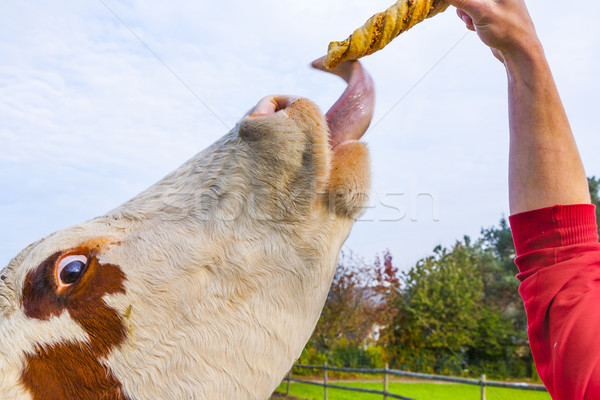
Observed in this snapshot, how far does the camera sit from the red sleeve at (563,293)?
2.75 feet

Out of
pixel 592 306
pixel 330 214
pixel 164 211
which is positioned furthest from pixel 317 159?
pixel 592 306

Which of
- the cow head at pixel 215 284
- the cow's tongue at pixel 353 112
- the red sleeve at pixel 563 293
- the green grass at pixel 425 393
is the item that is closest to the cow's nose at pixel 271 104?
the cow head at pixel 215 284

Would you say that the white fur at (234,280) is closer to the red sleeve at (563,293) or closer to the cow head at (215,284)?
the cow head at (215,284)

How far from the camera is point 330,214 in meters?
1.55

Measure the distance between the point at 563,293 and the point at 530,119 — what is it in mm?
340

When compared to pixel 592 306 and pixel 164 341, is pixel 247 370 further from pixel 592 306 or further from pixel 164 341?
pixel 592 306

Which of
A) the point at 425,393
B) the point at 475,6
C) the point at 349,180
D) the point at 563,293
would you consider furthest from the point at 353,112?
the point at 425,393

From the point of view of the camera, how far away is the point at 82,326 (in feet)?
5.03

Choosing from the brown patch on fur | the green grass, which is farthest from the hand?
the green grass

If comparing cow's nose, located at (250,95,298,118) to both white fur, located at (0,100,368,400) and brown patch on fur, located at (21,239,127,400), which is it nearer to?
white fur, located at (0,100,368,400)

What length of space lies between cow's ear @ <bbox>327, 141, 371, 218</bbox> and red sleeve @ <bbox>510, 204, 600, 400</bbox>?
0.59m

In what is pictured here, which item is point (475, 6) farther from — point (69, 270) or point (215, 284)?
point (69, 270)

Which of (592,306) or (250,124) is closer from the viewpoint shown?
(592,306)

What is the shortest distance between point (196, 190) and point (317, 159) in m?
0.48
